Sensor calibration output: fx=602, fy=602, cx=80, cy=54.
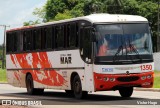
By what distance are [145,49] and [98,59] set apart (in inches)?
72.5

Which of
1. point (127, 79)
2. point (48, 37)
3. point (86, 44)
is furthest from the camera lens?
point (48, 37)

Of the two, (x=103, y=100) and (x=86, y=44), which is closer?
(x=103, y=100)

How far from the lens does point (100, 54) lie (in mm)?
21672

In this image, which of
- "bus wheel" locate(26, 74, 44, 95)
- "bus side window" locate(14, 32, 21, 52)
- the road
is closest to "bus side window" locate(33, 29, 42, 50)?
"bus wheel" locate(26, 74, 44, 95)

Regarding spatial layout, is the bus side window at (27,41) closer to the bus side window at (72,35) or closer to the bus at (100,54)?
the bus at (100,54)

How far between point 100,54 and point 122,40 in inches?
38.7

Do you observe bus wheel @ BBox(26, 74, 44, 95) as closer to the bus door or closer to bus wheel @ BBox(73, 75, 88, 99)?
bus wheel @ BBox(73, 75, 88, 99)

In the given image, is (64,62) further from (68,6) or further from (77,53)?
(68,6)

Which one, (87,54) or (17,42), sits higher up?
(17,42)

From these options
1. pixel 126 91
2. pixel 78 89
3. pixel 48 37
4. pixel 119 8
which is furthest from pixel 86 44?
pixel 119 8

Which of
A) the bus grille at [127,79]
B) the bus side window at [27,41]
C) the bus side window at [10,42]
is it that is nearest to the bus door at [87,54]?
the bus grille at [127,79]

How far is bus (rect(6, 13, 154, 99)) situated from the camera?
2161cm

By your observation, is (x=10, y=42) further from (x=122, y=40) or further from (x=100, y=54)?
(x=122, y=40)

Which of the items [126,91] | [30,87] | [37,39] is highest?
[37,39]
